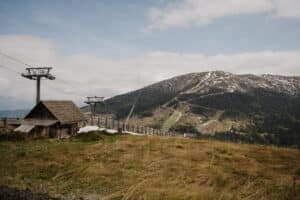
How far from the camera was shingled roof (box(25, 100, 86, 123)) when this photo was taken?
4483 centimetres

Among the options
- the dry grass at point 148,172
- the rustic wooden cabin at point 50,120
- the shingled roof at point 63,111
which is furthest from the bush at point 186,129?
the dry grass at point 148,172

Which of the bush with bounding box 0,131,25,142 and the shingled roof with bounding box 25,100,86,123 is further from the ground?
the shingled roof with bounding box 25,100,86,123

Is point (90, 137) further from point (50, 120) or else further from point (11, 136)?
point (50, 120)

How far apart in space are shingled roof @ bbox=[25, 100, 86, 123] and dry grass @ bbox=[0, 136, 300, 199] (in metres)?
17.6

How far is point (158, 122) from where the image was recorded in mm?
195000

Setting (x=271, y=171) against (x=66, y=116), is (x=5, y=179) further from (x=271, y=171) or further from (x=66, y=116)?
(x=66, y=116)

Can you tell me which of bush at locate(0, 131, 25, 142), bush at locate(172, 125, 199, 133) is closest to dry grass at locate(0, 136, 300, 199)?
bush at locate(0, 131, 25, 142)

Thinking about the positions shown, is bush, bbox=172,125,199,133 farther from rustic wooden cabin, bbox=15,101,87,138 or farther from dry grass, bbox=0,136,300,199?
dry grass, bbox=0,136,300,199

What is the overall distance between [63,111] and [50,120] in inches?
135

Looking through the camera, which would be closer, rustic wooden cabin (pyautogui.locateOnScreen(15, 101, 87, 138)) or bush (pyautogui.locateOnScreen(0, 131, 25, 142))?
bush (pyautogui.locateOnScreen(0, 131, 25, 142))

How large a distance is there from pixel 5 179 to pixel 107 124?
41101 mm

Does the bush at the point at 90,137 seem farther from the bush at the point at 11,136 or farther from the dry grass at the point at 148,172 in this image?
the bush at the point at 11,136

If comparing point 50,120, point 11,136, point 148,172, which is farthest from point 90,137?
point 148,172

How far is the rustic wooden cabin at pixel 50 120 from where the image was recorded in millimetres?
42469
